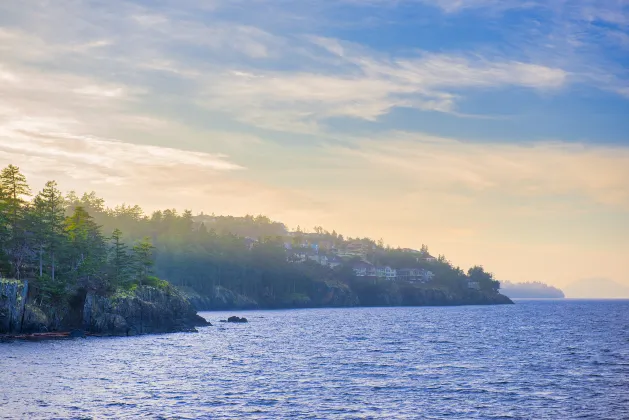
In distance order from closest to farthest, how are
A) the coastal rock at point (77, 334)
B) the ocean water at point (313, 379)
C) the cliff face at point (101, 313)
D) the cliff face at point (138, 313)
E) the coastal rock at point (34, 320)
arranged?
the ocean water at point (313, 379), the cliff face at point (101, 313), the coastal rock at point (34, 320), the coastal rock at point (77, 334), the cliff face at point (138, 313)

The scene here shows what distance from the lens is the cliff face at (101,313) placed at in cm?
9906

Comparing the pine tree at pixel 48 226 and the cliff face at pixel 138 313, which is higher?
the pine tree at pixel 48 226

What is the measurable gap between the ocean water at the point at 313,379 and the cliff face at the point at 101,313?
10698mm

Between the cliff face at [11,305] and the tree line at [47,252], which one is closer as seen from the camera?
the cliff face at [11,305]

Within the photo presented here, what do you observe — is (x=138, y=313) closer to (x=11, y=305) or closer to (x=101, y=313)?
(x=101, y=313)

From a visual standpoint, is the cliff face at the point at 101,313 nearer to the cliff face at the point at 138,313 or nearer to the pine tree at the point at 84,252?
the cliff face at the point at 138,313

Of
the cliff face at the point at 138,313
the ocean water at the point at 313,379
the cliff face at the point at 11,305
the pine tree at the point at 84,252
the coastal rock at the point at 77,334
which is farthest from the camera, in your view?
the pine tree at the point at 84,252

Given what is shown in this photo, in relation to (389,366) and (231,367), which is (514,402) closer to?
(389,366)

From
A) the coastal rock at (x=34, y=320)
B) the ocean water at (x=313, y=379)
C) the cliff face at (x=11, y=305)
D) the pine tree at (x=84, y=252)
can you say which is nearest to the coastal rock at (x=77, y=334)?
the coastal rock at (x=34, y=320)

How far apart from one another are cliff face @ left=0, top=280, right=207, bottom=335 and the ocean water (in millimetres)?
10698

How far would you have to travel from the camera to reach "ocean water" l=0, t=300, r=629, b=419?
4728cm

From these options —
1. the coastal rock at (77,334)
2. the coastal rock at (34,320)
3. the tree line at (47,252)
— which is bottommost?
the coastal rock at (77,334)

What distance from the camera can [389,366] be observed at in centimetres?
7338

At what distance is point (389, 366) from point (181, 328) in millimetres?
66197
